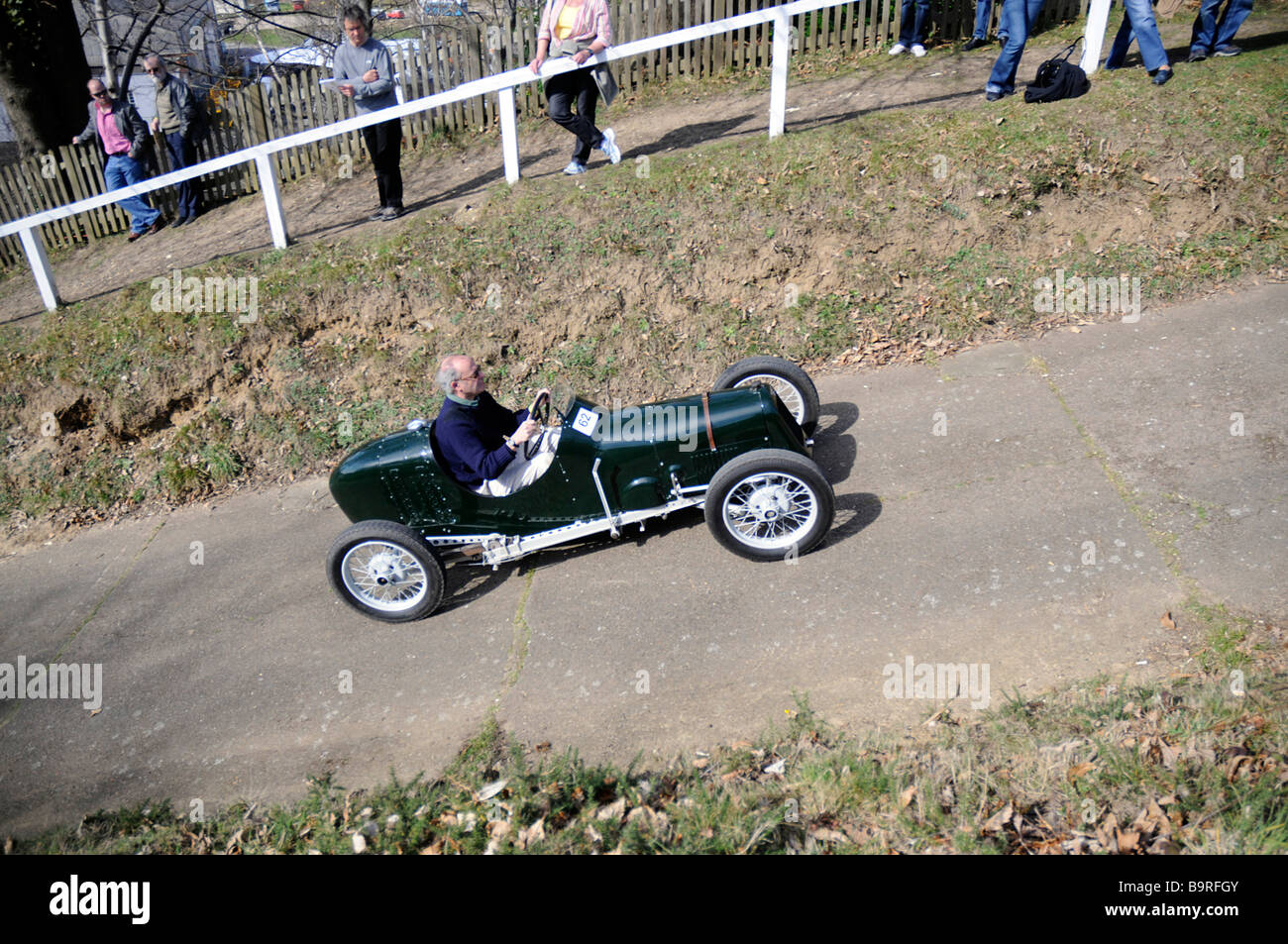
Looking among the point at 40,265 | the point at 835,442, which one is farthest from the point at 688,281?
the point at 40,265

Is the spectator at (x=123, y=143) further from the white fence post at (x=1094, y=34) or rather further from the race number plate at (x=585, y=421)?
the white fence post at (x=1094, y=34)

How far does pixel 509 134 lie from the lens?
9047 millimetres

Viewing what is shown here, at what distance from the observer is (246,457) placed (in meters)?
8.40

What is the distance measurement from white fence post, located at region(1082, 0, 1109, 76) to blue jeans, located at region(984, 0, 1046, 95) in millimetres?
579

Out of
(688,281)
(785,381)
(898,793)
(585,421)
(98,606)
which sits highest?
(688,281)

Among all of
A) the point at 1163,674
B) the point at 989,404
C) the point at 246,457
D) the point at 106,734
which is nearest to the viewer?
the point at 1163,674

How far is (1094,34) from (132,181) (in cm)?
1199

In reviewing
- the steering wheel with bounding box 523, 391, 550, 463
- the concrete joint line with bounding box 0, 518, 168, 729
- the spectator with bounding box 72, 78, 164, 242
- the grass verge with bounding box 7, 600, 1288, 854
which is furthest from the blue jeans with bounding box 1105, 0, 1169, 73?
the spectator with bounding box 72, 78, 164, 242

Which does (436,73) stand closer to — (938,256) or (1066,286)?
(938,256)

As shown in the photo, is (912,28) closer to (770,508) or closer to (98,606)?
(770,508)

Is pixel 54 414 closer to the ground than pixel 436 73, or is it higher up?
closer to the ground

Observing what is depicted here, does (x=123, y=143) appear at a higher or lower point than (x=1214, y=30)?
lower
